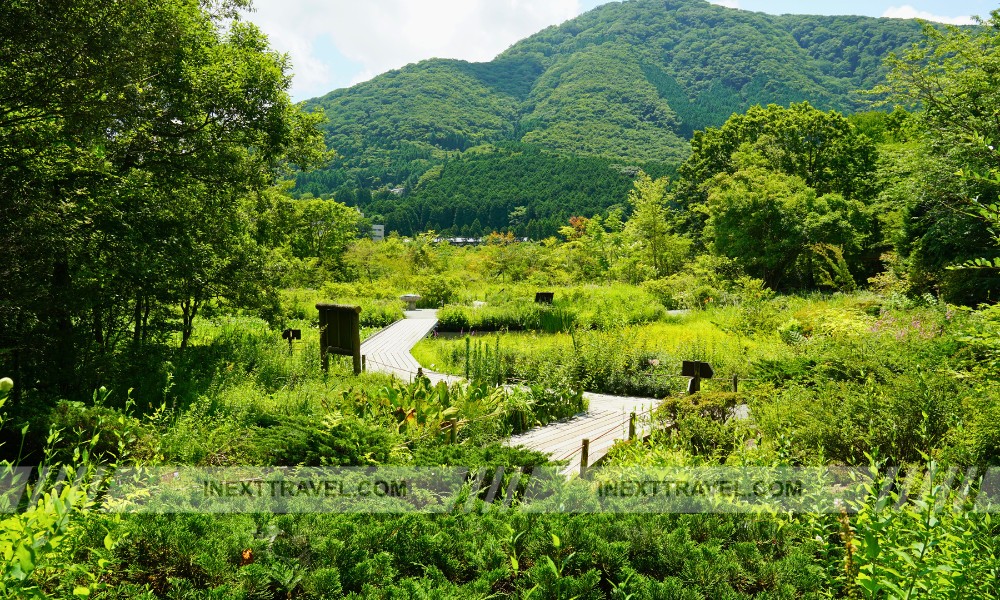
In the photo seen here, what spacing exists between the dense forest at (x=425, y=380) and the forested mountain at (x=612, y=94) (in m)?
54.1

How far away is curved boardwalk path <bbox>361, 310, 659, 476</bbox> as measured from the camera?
5.57 meters

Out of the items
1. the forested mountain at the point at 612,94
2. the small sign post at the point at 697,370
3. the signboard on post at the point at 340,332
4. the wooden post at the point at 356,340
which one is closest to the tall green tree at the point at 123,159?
the signboard on post at the point at 340,332

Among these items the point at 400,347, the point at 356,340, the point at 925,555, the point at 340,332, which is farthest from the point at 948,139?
the point at 925,555

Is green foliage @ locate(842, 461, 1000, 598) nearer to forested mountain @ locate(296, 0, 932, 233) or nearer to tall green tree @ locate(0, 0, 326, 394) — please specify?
tall green tree @ locate(0, 0, 326, 394)

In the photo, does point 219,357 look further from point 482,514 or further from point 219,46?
point 482,514

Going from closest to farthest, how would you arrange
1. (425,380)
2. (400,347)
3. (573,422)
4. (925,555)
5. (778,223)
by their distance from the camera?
1. (925,555)
2. (425,380)
3. (573,422)
4. (400,347)
5. (778,223)

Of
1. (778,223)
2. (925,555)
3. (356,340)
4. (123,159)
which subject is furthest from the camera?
(778,223)

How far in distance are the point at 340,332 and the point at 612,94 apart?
386ft

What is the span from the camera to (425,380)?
6.29m

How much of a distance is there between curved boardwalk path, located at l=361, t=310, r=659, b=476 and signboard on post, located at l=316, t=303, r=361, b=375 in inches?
35.6

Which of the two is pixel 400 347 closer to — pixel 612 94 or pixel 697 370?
pixel 697 370

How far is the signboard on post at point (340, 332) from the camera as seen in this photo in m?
7.75

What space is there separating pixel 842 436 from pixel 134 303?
866 centimetres

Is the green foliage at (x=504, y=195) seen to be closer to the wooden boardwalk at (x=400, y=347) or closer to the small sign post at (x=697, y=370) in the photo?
the wooden boardwalk at (x=400, y=347)
